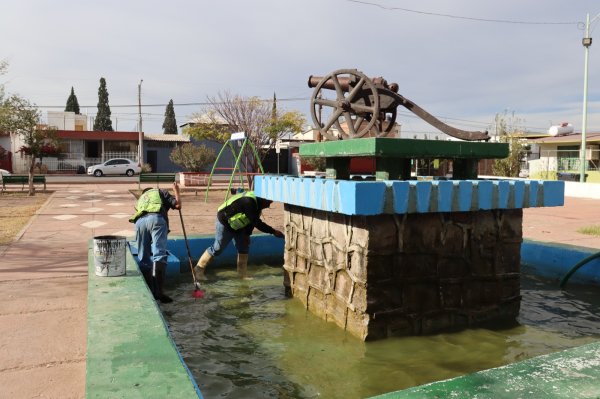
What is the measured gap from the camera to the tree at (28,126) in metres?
19.3

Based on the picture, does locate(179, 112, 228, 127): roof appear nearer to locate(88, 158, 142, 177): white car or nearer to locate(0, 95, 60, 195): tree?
locate(88, 158, 142, 177): white car

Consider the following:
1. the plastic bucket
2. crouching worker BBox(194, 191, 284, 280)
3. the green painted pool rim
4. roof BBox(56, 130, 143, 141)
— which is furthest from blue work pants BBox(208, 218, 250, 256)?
roof BBox(56, 130, 143, 141)

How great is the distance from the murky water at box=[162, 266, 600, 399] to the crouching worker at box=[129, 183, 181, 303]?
1.30ft

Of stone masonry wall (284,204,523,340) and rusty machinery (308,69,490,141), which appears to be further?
rusty machinery (308,69,490,141)

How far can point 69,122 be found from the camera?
5412 centimetres

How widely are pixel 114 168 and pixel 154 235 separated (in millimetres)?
36996

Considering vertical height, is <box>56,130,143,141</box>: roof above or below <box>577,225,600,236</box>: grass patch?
above

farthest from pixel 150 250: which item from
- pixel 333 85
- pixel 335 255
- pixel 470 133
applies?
pixel 470 133

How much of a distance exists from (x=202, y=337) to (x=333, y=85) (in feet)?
12.2

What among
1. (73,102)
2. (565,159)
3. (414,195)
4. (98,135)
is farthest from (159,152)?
(414,195)

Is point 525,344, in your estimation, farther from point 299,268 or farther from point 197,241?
point 197,241

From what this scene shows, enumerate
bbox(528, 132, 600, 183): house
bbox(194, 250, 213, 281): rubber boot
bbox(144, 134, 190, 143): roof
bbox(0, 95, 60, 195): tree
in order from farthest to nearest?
bbox(144, 134, 190, 143): roof, bbox(528, 132, 600, 183): house, bbox(0, 95, 60, 195): tree, bbox(194, 250, 213, 281): rubber boot

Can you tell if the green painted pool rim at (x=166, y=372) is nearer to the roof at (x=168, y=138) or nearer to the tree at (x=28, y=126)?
the tree at (x=28, y=126)

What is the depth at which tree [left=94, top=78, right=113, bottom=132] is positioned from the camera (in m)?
67.3
